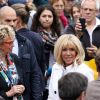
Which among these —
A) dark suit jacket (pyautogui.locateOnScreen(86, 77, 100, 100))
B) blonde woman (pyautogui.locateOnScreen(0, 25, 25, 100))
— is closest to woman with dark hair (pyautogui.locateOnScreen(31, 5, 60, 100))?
blonde woman (pyautogui.locateOnScreen(0, 25, 25, 100))

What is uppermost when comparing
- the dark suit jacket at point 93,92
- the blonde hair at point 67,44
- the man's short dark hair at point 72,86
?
the man's short dark hair at point 72,86

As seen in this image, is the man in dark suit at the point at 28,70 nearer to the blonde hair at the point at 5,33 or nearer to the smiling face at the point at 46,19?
the blonde hair at the point at 5,33

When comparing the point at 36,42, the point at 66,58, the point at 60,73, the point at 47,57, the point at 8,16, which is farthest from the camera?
the point at 47,57

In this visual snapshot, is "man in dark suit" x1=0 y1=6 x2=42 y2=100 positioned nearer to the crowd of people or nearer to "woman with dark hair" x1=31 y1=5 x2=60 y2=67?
the crowd of people

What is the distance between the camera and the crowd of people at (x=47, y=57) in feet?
17.4

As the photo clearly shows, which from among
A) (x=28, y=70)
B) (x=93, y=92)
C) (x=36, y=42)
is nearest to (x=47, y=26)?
(x=36, y=42)

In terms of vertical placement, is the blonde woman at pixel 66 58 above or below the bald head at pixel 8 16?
below

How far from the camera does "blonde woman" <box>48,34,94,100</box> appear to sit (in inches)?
277

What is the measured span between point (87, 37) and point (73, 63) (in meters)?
1.39

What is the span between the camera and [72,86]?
16.9 feet

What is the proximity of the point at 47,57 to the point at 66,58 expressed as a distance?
2.18 metres

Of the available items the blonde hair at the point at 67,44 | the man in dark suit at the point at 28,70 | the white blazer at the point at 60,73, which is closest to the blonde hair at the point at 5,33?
the man in dark suit at the point at 28,70

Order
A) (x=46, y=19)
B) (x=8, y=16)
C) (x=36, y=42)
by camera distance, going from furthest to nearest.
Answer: (x=46, y=19), (x=36, y=42), (x=8, y=16)

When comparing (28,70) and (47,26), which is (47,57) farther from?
(28,70)
